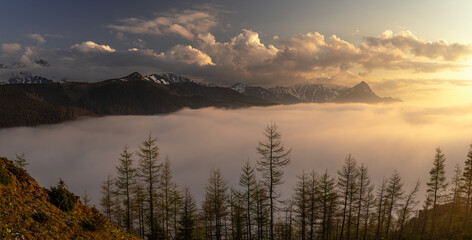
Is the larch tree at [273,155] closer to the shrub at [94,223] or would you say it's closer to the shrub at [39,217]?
the shrub at [94,223]

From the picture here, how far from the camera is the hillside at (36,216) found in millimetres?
12630

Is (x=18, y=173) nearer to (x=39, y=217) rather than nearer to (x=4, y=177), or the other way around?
(x=4, y=177)

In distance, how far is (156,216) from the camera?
38.6m

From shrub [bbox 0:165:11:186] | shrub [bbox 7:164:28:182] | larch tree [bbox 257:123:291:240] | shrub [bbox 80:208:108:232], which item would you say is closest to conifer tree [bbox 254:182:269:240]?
larch tree [bbox 257:123:291:240]

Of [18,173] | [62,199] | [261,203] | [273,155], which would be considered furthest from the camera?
[261,203]

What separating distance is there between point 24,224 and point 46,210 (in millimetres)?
2545

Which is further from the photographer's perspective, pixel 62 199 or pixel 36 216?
pixel 62 199

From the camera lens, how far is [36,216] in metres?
13.9

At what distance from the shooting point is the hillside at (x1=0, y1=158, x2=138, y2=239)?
12.6 metres

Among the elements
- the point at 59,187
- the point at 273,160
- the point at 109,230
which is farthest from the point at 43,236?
the point at 273,160

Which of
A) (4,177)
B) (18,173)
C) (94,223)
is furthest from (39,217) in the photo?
(18,173)

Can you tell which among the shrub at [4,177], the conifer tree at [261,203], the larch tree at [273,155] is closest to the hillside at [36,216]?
the shrub at [4,177]

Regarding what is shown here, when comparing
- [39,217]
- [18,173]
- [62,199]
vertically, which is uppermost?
[18,173]

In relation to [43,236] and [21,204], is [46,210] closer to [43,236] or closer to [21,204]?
[21,204]
